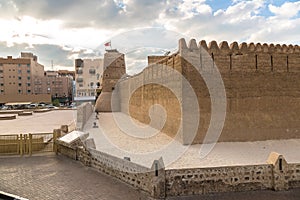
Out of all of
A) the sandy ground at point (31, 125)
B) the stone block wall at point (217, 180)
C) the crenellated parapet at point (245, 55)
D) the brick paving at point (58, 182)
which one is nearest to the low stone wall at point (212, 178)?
the stone block wall at point (217, 180)

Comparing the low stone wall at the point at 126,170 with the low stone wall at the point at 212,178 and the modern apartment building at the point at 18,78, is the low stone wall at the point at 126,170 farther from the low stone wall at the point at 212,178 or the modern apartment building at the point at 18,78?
the modern apartment building at the point at 18,78

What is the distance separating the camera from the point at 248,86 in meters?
8.89

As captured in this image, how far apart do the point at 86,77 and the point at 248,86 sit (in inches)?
1751

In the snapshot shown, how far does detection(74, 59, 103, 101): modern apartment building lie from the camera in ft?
160

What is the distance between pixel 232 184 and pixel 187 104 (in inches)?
144

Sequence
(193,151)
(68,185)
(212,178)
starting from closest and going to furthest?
1. (212,178)
2. (68,185)
3. (193,151)

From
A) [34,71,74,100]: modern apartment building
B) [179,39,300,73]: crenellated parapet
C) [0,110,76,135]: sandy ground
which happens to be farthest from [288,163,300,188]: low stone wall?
[34,71,74,100]: modern apartment building

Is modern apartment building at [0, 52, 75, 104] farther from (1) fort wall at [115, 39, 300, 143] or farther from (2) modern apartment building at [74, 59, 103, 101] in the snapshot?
(1) fort wall at [115, 39, 300, 143]

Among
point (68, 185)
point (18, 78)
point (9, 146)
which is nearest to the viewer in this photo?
point (68, 185)

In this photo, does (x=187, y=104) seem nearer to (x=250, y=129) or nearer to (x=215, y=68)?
(x=215, y=68)

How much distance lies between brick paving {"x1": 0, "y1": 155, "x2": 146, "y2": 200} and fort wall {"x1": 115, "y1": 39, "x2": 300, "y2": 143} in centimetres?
345

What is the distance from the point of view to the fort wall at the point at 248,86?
863cm

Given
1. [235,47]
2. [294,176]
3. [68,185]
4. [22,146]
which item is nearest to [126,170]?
[68,185]

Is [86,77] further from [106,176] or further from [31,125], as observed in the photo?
[106,176]
